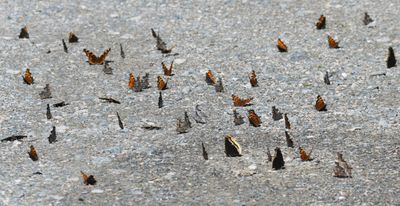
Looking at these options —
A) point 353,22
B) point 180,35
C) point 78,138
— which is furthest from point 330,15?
point 78,138

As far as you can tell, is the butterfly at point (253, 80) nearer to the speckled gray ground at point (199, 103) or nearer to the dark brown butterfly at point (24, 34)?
the speckled gray ground at point (199, 103)

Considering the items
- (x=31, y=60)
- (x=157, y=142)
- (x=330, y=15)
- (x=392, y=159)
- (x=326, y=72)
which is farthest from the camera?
(x=330, y=15)

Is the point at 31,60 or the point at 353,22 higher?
the point at 353,22

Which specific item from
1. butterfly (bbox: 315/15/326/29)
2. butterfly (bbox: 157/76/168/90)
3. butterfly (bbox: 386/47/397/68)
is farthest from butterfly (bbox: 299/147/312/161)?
butterfly (bbox: 315/15/326/29)

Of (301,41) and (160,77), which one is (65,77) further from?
(301,41)

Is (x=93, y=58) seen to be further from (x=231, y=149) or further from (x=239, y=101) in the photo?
(x=231, y=149)

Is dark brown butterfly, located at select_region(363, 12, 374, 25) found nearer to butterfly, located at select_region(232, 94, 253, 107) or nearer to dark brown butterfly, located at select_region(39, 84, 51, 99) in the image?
butterfly, located at select_region(232, 94, 253, 107)
